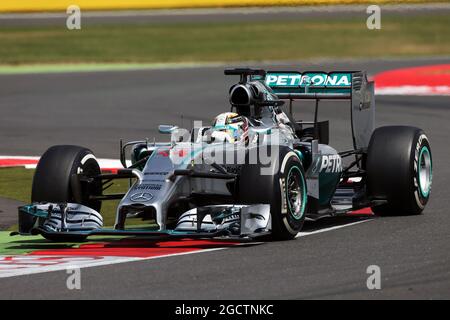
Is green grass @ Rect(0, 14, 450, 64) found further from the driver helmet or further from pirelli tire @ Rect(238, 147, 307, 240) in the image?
pirelli tire @ Rect(238, 147, 307, 240)

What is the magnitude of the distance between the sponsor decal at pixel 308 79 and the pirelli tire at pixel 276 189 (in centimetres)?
224

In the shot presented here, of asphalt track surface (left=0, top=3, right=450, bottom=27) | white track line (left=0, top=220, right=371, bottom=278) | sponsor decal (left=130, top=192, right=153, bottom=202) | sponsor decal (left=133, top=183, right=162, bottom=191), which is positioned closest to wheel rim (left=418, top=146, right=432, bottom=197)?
white track line (left=0, top=220, right=371, bottom=278)

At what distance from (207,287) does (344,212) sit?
372cm

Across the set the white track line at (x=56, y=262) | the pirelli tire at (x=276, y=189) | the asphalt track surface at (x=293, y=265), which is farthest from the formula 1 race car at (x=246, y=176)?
the white track line at (x=56, y=262)

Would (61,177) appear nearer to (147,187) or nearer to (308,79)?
(147,187)

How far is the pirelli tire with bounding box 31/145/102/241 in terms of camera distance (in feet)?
37.8

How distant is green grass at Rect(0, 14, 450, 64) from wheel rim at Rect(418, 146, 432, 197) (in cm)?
2128

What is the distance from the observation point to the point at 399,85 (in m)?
27.5

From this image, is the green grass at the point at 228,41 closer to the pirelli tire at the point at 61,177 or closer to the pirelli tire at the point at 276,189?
the pirelli tire at the point at 61,177

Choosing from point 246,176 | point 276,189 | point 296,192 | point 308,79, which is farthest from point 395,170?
point 246,176

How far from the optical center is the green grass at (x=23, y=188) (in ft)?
44.5

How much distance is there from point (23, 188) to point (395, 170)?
5.29m
